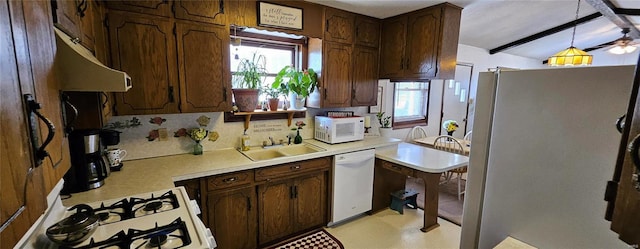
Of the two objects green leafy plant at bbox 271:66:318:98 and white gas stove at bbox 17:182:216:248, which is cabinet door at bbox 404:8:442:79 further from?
white gas stove at bbox 17:182:216:248

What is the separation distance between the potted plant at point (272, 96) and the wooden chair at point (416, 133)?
8.31 feet

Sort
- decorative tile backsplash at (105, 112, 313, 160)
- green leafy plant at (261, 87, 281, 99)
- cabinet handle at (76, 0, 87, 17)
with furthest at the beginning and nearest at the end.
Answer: green leafy plant at (261, 87, 281, 99), decorative tile backsplash at (105, 112, 313, 160), cabinet handle at (76, 0, 87, 17)

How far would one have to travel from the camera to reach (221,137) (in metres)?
2.55

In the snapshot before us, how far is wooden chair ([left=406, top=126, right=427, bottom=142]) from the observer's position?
14.4 feet

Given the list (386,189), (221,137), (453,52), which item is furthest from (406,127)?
(221,137)

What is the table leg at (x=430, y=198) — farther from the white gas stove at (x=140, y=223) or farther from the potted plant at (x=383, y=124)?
the white gas stove at (x=140, y=223)

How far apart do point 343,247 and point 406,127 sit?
2451mm

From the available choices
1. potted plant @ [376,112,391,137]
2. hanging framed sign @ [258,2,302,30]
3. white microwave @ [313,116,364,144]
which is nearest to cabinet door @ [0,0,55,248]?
hanging framed sign @ [258,2,302,30]

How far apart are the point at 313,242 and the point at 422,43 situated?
2.28 m

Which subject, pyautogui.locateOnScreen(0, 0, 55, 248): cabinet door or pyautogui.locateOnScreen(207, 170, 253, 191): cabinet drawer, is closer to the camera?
pyautogui.locateOnScreen(0, 0, 55, 248): cabinet door

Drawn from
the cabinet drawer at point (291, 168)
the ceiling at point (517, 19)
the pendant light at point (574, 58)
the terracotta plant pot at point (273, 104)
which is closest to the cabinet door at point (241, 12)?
the ceiling at point (517, 19)

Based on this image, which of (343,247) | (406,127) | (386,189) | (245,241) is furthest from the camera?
(406,127)

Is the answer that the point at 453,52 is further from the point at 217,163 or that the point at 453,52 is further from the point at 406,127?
the point at 217,163

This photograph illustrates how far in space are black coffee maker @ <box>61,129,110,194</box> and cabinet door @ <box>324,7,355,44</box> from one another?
2091 millimetres
